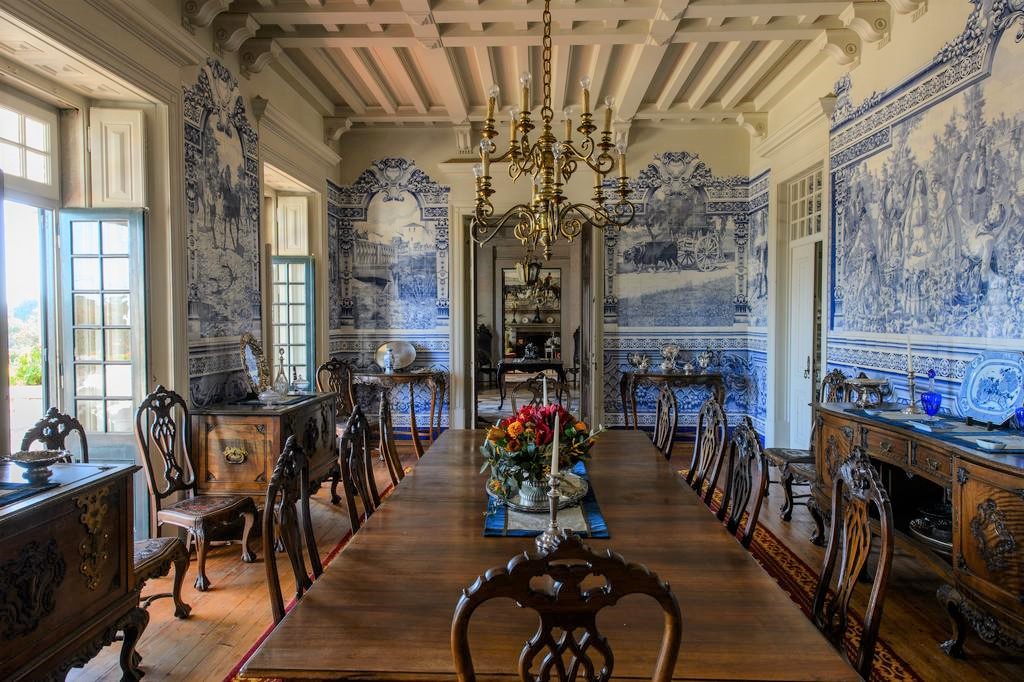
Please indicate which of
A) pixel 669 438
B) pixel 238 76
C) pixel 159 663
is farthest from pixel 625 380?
pixel 159 663

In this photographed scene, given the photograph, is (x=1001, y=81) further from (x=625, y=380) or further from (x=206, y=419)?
(x=206, y=419)

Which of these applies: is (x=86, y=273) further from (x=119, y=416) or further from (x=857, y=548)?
(x=857, y=548)

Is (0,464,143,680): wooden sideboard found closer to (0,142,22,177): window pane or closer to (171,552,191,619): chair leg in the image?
(171,552,191,619): chair leg

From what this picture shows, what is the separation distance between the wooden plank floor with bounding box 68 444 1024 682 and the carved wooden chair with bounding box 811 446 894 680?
0.95 meters

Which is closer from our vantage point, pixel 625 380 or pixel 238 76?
pixel 238 76

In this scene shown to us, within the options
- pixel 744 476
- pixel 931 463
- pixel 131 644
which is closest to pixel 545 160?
pixel 744 476

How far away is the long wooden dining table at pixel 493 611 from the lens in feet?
4.17

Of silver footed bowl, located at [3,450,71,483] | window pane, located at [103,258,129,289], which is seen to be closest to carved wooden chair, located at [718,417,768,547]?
silver footed bowl, located at [3,450,71,483]

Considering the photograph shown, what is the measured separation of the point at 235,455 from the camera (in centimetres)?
381

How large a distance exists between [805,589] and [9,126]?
4.89 metres

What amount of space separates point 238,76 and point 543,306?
9.48 m

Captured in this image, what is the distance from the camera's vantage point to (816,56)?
16.5 feet

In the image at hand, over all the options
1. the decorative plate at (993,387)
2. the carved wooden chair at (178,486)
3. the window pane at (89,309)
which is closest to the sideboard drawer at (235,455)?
the carved wooden chair at (178,486)

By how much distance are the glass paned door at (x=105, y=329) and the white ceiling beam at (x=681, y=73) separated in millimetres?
4440
